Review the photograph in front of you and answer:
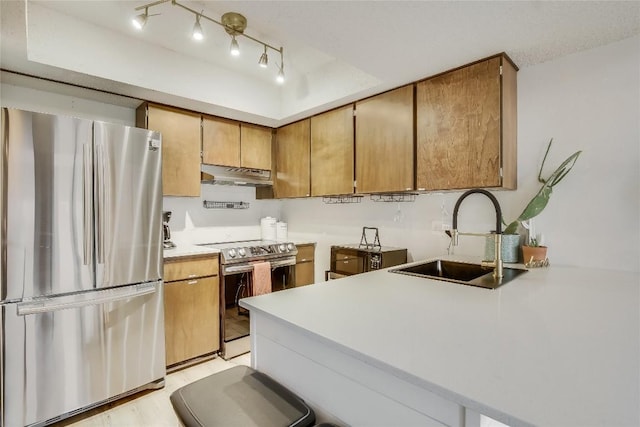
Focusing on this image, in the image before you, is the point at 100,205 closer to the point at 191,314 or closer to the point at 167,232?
the point at 167,232

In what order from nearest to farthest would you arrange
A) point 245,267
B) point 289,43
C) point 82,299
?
point 82,299
point 289,43
point 245,267

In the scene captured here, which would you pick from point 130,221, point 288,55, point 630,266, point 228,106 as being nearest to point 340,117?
point 288,55

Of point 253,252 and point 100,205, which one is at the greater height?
point 100,205

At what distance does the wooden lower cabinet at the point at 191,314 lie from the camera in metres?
2.31

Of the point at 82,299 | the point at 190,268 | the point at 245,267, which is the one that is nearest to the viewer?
the point at 82,299

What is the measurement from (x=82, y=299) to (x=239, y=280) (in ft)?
4.03

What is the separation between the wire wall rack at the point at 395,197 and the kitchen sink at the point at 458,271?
699 millimetres

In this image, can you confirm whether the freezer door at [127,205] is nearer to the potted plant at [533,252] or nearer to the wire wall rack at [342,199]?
the wire wall rack at [342,199]

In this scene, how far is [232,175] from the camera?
9.41 ft

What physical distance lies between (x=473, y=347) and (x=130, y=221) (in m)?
2.06

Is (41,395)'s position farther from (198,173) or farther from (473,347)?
(473,347)

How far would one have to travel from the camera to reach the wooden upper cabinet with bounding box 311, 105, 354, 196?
8.39ft

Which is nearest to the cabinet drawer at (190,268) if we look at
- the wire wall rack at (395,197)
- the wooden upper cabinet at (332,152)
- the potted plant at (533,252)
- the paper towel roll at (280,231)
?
the paper towel roll at (280,231)

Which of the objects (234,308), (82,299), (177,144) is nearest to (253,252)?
(234,308)
